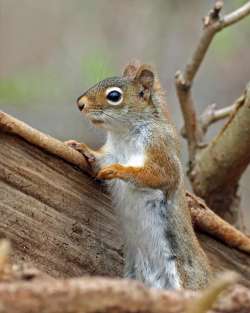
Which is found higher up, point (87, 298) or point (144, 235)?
point (87, 298)

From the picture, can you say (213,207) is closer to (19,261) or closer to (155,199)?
(155,199)

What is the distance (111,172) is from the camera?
244 centimetres

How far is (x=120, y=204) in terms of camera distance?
8.36ft

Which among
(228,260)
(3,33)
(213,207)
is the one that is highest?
(228,260)

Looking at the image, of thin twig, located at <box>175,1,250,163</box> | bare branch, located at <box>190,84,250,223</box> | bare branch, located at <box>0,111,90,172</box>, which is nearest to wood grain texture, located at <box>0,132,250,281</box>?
bare branch, located at <box>0,111,90,172</box>

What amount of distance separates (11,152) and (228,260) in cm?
80

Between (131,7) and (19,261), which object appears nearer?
(19,261)

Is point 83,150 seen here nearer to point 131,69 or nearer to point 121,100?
point 121,100

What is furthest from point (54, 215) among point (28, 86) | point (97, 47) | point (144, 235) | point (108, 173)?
point (97, 47)

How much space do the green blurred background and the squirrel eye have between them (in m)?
1.61

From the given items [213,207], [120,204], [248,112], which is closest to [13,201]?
[120,204]

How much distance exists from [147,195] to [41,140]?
373 mm

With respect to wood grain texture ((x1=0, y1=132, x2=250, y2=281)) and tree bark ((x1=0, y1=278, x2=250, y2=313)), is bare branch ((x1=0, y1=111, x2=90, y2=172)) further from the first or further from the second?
tree bark ((x1=0, y1=278, x2=250, y2=313))

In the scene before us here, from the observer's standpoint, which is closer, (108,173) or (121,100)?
(108,173)
